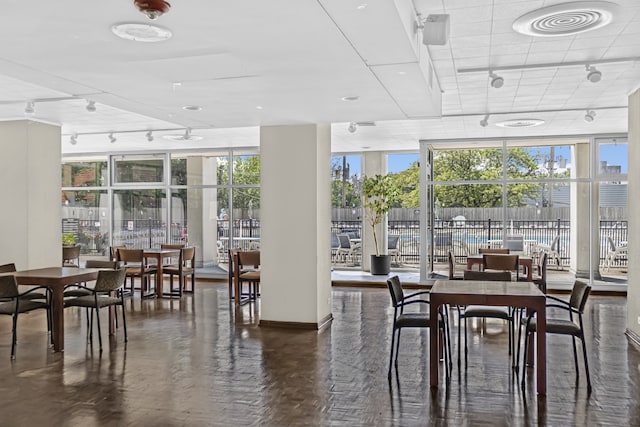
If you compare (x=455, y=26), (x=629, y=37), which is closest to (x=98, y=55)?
(x=455, y=26)

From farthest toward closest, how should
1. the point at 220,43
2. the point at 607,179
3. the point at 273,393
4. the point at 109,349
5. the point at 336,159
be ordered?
the point at 336,159 < the point at 607,179 < the point at 109,349 < the point at 273,393 < the point at 220,43

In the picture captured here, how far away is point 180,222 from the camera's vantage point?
13219mm

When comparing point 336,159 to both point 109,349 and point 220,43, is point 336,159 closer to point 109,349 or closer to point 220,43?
point 109,349

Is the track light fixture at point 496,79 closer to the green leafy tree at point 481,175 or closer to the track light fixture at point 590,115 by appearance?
the track light fixture at point 590,115

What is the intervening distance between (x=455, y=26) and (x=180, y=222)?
9.80m

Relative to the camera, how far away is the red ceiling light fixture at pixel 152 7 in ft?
10.3

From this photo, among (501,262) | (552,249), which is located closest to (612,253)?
(552,249)

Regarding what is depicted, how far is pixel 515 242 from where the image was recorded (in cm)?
1139

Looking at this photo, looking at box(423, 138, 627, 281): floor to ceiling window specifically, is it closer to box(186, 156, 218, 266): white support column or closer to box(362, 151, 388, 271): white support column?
box(362, 151, 388, 271): white support column

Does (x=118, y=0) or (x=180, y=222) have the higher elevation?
(x=118, y=0)

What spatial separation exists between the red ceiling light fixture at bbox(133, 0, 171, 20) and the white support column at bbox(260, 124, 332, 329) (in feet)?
13.2

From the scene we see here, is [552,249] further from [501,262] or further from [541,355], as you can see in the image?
[541,355]

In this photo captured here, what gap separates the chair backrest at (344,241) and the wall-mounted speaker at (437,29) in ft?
32.1

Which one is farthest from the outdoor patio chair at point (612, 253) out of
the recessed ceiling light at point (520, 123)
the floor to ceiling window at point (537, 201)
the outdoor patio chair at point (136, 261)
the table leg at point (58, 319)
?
the table leg at point (58, 319)
